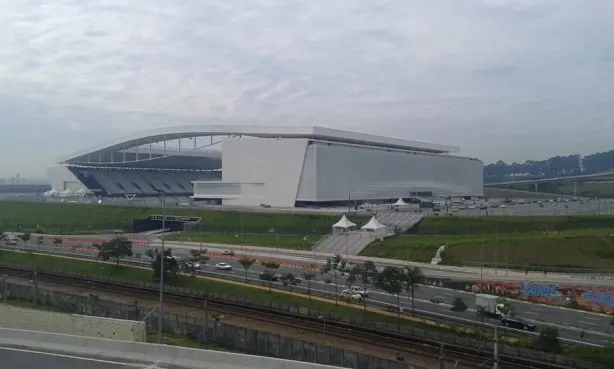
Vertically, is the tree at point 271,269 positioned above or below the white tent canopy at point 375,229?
below

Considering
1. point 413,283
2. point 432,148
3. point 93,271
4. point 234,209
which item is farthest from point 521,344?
point 432,148

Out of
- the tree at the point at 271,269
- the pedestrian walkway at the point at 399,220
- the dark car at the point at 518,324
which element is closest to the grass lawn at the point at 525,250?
the pedestrian walkway at the point at 399,220

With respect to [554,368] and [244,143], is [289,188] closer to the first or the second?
[244,143]

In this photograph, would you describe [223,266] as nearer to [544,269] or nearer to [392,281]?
[392,281]

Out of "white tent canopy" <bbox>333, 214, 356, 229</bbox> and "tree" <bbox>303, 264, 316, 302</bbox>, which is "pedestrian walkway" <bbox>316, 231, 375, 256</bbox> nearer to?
"white tent canopy" <bbox>333, 214, 356, 229</bbox>

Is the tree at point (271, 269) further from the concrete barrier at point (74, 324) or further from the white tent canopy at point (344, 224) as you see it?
the concrete barrier at point (74, 324)

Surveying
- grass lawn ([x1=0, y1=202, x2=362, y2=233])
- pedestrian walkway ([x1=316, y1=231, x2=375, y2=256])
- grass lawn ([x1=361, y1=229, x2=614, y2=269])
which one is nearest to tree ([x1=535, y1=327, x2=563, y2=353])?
grass lawn ([x1=361, y1=229, x2=614, y2=269])

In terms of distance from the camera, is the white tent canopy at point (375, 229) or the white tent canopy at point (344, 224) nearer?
the white tent canopy at point (375, 229)
